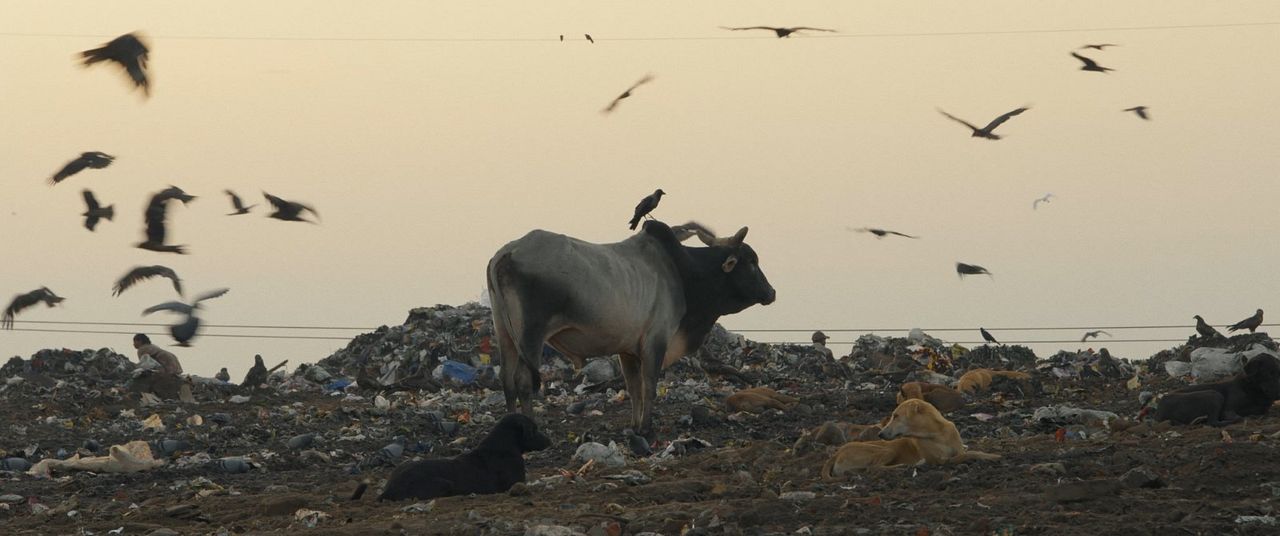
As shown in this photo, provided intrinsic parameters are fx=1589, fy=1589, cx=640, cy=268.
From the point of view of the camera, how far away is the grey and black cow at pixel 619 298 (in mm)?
12234

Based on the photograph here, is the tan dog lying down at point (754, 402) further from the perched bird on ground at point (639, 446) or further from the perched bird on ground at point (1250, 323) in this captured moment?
the perched bird on ground at point (1250, 323)

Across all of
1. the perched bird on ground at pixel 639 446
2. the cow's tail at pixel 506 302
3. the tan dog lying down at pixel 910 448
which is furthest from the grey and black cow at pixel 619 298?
the tan dog lying down at pixel 910 448

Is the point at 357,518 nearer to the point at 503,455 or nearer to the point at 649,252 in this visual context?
the point at 503,455

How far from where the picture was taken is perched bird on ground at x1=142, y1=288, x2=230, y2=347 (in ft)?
37.9

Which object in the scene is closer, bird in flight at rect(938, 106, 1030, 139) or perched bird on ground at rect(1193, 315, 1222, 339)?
bird in flight at rect(938, 106, 1030, 139)

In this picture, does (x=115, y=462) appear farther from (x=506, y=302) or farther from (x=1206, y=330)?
(x=1206, y=330)

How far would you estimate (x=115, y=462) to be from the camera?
11.8 metres

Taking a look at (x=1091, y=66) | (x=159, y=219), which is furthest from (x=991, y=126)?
(x=159, y=219)

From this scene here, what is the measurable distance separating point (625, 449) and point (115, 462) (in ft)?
12.4

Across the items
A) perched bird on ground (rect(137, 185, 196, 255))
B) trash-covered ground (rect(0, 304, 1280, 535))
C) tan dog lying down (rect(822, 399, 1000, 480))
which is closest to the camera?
trash-covered ground (rect(0, 304, 1280, 535))

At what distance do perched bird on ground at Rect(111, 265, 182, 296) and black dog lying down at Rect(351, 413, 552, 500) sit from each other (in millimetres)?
3612

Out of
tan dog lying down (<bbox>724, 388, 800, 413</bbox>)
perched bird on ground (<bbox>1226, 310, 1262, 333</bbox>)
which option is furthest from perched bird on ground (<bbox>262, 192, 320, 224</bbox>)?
perched bird on ground (<bbox>1226, 310, 1262, 333</bbox>)

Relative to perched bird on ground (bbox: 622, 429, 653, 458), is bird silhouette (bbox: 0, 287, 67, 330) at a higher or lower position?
higher

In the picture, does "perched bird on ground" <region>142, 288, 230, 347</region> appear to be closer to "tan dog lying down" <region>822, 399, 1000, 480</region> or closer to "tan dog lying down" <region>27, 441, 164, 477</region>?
"tan dog lying down" <region>27, 441, 164, 477</region>
